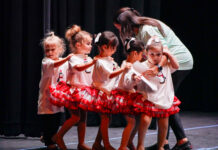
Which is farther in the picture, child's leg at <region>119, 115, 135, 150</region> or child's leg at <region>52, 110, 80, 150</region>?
child's leg at <region>52, 110, 80, 150</region>

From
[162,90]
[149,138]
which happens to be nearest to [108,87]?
[162,90]

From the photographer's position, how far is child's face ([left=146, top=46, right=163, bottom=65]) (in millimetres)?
3387

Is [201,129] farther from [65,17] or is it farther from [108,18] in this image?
[65,17]

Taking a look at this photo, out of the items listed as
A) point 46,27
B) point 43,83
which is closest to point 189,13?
point 46,27

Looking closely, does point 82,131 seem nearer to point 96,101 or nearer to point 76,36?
point 96,101

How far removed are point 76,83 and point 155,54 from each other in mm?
750

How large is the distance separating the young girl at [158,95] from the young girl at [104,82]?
26 centimetres

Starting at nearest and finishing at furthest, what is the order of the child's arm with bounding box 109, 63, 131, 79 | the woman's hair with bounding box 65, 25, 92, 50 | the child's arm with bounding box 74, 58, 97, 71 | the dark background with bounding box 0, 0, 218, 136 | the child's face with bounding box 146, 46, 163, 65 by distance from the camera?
1. the child's arm with bounding box 109, 63, 131, 79
2. the child's face with bounding box 146, 46, 163, 65
3. the child's arm with bounding box 74, 58, 97, 71
4. the woman's hair with bounding box 65, 25, 92, 50
5. the dark background with bounding box 0, 0, 218, 136

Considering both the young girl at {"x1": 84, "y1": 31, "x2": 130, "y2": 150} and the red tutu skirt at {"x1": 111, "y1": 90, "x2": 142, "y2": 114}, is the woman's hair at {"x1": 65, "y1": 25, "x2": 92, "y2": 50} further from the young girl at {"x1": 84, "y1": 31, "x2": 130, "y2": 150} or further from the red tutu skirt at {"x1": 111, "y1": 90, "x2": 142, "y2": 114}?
the red tutu skirt at {"x1": 111, "y1": 90, "x2": 142, "y2": 114}

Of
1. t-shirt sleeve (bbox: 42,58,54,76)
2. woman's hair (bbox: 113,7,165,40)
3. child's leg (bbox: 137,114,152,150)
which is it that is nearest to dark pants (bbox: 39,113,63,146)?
t-shirt sleeve (bbox: 42,58,54,76)

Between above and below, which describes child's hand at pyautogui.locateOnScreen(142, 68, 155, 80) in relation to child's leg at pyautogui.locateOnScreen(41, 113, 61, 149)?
above

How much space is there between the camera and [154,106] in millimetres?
3396

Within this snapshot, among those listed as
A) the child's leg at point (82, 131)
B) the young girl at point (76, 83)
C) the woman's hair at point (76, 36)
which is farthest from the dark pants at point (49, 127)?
the woman's hair at point (76, 36)

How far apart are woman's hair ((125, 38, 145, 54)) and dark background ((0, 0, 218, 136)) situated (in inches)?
50.9
